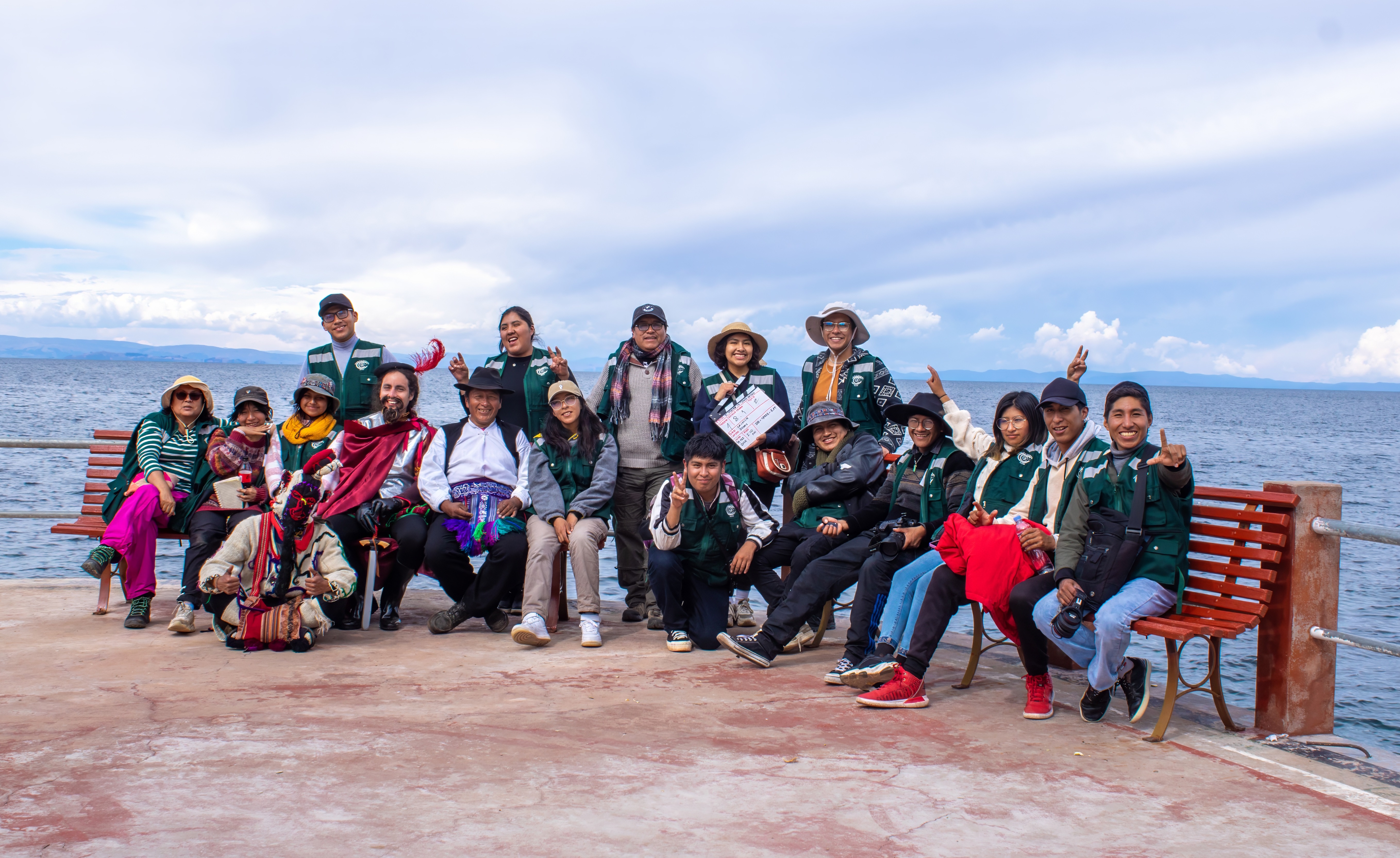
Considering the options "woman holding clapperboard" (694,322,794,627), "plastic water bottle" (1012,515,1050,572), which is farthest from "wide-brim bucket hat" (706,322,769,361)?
"plastic water bottle" (1012,515,1050,572)

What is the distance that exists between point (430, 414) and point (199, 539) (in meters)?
49.1

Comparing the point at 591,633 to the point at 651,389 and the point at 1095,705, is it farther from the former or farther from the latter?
the point at 1095,705

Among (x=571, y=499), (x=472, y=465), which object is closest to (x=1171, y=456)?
(x=571, y=499)

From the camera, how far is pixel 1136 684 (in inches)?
185

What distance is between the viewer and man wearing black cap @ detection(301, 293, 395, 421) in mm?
7152

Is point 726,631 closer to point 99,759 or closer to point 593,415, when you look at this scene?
point 593,415

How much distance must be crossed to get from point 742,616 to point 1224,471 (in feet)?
122

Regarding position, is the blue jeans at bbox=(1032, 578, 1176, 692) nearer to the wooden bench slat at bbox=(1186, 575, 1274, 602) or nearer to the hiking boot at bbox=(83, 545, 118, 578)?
the wooden bench slat at bbox=(1186, 575, 1274, 602)

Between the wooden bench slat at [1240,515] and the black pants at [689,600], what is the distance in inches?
103

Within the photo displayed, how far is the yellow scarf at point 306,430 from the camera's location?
253 inches

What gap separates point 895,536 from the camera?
549 cm

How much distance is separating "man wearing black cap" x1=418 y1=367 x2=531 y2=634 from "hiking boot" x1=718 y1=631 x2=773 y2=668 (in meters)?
1.47

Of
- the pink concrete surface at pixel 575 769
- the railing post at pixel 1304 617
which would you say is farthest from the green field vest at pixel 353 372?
the railing post at pixel 1304 617

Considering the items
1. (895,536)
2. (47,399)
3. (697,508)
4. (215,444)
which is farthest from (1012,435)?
(47,399)
